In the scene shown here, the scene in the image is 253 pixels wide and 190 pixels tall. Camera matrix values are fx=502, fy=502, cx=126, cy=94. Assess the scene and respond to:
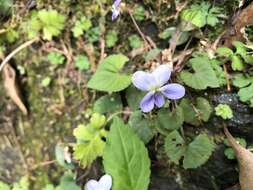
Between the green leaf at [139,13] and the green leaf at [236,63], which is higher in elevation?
the green leaf at [139,13]

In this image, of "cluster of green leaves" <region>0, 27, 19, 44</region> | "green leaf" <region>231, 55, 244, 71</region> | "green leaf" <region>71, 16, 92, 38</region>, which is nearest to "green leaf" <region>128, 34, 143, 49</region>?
"green leaf" <region>71, 16, 92, 38</region>

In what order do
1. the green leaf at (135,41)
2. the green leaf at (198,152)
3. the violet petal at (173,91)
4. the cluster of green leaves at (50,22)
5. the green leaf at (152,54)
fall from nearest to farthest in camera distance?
the violet petal at (173,91)
the green leaf at (198,152)
the green leaf at (152,54)
the green leaf at (135,41)
the cluster of green leaves at (50,22)

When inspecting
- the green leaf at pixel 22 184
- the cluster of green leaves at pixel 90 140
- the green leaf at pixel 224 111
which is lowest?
the green leaf at pixel 22 184

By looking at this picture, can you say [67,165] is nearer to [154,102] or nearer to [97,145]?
[97,145]

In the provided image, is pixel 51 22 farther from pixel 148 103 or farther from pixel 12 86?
pixel 148 103

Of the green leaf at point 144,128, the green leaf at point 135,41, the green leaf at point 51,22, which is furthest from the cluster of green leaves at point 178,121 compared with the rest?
the green leaf at point 51,22

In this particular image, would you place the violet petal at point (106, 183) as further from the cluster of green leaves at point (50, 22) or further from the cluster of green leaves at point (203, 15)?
the cluster of green leaves at point (50, 22)

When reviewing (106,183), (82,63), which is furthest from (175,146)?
(82,63)
